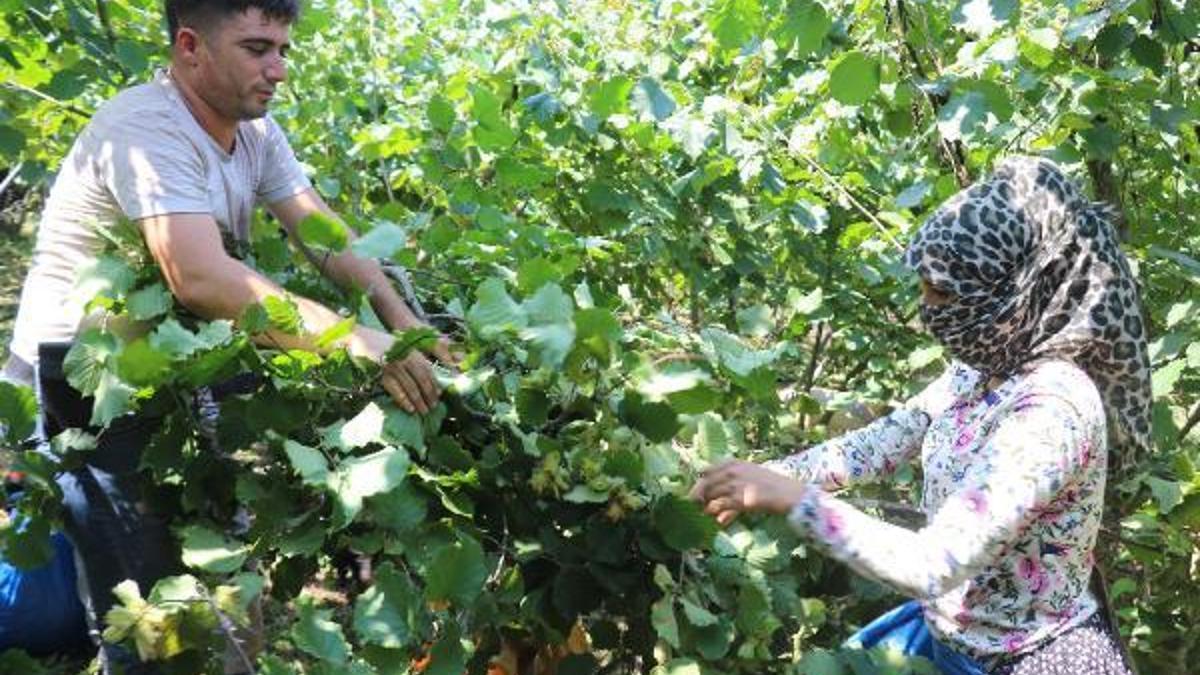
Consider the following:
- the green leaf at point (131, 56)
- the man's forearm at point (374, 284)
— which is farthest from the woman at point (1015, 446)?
the green leaf at point (131, 56)

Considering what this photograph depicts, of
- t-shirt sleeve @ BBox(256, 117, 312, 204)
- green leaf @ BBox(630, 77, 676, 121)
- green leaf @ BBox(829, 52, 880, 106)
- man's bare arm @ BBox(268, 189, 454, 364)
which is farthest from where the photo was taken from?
green leaf @ BBox(630, 77, 676, 121)

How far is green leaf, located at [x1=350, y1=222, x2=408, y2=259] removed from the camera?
1.60 metres

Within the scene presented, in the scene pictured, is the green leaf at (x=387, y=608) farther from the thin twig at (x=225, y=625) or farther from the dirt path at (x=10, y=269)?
the dirt path at (x=10, y=269)

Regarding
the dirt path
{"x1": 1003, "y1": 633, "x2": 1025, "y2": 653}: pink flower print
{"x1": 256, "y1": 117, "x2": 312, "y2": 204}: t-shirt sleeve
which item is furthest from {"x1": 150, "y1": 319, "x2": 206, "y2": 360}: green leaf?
the dirt path

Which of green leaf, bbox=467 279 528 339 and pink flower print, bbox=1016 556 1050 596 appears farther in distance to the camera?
pink flower print, bbox=1016 556 1050 596

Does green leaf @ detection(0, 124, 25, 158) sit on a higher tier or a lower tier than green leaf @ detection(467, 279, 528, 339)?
lower

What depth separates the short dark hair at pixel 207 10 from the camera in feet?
6.90

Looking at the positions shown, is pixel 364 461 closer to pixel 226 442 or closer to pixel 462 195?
pixel 226 442

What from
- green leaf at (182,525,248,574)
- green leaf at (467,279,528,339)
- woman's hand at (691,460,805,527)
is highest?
green leaf at (467,279,528,339)

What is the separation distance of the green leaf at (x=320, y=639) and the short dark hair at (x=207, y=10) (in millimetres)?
1169

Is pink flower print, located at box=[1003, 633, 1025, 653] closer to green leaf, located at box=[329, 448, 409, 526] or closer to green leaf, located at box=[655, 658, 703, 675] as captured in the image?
green leaf, located at box=[655, 658, 703, 675]

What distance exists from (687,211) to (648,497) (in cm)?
203

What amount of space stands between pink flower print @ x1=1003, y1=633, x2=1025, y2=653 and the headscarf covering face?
32 centimetres

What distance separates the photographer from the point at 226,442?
5.25 ft
